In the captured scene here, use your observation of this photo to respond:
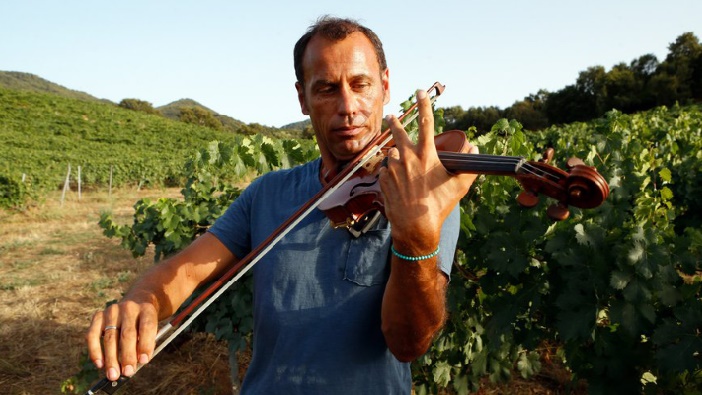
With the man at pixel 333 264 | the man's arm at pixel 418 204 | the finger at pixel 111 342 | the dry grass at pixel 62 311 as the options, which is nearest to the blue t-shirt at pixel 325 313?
the man at pixel 333 264

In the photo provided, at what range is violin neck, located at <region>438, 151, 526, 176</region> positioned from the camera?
124 centimetres

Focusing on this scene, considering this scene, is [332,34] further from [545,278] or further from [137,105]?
[137,105]

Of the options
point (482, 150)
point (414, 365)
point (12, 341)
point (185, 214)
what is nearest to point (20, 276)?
point (12, 341)

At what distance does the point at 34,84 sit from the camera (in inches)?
4560

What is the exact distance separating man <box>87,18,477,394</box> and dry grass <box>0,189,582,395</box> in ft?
9.89

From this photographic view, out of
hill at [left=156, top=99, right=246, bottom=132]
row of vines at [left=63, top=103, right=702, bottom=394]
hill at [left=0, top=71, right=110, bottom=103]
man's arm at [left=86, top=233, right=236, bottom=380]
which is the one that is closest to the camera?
man's arm at [left=86, top=233, right=236, bottom=380]

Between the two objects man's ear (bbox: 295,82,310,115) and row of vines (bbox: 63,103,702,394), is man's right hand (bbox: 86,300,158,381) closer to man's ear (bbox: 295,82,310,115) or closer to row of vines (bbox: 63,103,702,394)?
man's ear (bbox: 295,82,310,115)

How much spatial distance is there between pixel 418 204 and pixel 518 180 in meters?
0.35

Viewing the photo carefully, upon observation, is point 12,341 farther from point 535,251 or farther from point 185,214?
point 535,251

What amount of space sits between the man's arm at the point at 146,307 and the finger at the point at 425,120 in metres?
0.93

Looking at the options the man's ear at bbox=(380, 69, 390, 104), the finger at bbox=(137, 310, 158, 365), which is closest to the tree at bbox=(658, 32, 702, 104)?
the man's ear at bbox=(380, 69, 390, 104)

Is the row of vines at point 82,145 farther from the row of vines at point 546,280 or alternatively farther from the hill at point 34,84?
the hill at point 34,84

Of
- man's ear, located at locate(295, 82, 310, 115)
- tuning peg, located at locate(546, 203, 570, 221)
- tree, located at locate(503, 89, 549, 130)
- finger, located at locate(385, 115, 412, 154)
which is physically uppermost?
tree, located at locate(503, 89, 549, 130)

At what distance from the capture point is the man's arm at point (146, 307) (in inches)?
49.2
